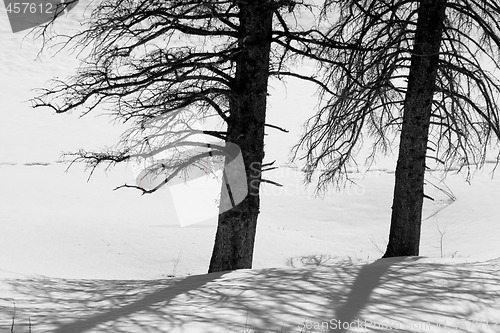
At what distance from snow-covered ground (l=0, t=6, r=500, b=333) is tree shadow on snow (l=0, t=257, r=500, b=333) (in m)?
0.02

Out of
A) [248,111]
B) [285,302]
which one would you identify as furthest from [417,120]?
[285,302]

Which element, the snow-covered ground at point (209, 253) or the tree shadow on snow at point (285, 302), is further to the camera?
the snow-covered ground at point (209, 253)

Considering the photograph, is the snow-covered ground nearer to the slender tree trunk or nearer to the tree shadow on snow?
the tree shadow on snow

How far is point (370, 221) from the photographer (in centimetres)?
1722

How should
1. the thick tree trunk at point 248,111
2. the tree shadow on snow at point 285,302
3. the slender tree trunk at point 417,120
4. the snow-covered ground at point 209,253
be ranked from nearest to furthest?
the tree shadow on snow at point 285,302 < the snow-covered ground at point 209,253 < the thick tree trunk at point 248,111 < the slender tree trunk at point 417,120

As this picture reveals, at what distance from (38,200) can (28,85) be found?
21405 mm

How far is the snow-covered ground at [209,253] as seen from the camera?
14.9 feet

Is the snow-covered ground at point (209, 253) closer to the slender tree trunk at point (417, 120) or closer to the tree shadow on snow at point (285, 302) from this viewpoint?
the tree shadow on snow at point (285, 302)

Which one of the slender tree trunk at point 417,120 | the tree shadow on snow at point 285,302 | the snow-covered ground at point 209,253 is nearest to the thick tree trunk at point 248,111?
the snow-covered ground at point 209,253

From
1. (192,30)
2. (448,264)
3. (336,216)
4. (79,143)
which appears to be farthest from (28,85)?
(448,264)

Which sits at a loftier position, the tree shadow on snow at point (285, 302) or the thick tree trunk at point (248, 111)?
the thick tree trunk at point (248, 111)

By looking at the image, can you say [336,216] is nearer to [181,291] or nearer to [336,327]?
[181,291]

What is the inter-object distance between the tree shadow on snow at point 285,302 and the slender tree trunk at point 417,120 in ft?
4.96

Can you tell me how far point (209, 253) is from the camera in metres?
12.1
